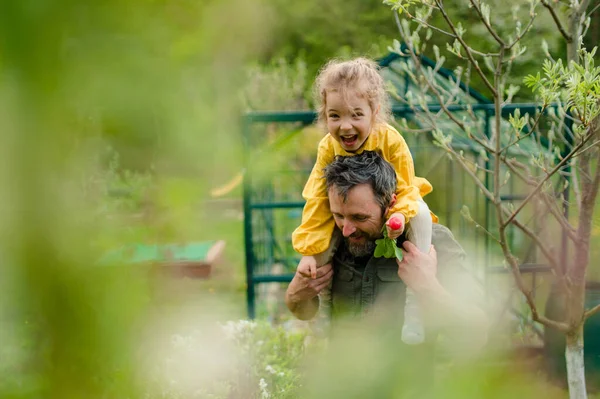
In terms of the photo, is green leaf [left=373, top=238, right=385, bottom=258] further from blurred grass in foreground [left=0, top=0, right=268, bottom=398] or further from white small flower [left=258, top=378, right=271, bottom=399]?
blurred grass in foreground [left=0, top=0, right=268, bottom=398]

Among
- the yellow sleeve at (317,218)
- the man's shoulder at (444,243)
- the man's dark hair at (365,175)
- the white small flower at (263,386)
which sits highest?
the man's dark hair at (365,175)

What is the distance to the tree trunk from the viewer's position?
323cm

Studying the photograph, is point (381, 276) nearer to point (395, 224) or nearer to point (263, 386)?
point (395, 224)

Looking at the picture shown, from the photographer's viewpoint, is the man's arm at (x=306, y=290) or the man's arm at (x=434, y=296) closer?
the man's arm at (x=434, y=296)

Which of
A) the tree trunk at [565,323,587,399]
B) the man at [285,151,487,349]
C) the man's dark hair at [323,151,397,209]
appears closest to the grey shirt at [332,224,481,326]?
the man at [285,151,487,349]

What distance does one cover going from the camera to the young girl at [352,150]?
207 cm

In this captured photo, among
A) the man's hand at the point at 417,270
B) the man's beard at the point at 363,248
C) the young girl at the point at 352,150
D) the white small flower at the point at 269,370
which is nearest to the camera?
the man's hand at the point at 417,270

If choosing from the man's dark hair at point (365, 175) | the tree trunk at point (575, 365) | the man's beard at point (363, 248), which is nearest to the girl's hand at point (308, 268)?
the man's beard at point (363, 248)

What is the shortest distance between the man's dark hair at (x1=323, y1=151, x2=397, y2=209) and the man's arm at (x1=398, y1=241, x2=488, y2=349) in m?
0.17

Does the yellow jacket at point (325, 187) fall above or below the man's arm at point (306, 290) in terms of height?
above

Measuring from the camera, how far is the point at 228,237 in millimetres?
464

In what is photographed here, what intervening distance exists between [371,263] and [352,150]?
1.19 ft

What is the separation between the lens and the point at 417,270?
203 cm

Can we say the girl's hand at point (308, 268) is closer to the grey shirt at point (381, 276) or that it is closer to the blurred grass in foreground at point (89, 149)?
the grey shirt at point (381, 276)
